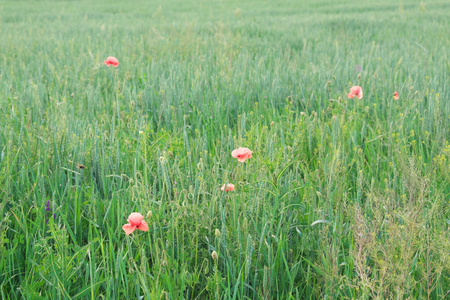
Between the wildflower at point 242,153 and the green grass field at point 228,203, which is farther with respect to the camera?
the wildflower at point 242,153

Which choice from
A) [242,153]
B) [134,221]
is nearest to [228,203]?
[242,153]

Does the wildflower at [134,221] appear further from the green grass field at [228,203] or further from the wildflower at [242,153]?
the wildflower at [242,153]

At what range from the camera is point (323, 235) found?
1164mm

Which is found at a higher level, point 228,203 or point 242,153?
point 242,153

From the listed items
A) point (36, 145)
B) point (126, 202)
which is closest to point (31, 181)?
point (36, 145)

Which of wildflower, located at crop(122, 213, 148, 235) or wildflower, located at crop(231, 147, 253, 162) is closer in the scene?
wildflower, located at crop(122, 213, 148, 235)

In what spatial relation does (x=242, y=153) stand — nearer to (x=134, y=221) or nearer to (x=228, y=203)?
(x=228, y=203)

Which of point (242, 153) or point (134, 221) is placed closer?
point (134, 221)

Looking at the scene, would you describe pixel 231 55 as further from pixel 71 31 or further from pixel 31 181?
pixel 71 31

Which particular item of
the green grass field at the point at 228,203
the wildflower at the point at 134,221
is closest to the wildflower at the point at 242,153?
the green grass field at the point at 228,203

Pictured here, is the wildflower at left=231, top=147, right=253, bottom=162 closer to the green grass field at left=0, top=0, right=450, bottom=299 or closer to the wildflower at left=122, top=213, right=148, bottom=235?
the green grass field at left=0, top=0, right=450, bottom=299

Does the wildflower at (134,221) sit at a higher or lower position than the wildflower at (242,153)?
lower

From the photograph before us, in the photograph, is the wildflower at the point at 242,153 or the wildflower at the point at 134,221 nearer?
the wildflower at the point at 134,221

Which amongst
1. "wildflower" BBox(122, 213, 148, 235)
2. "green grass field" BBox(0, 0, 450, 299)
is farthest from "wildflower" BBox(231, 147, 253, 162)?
"wildflower" BBox(122, 213, 148, 235)
